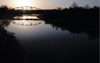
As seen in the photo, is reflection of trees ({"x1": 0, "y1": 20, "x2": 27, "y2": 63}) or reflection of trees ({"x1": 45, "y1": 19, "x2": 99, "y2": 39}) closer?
reflection of trees ({"x1": 0, "y1": 20, "x2": 27, "y2": 63})

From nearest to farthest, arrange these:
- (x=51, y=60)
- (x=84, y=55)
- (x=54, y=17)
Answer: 1. (x=51, y=60)
2. (x=84, y=55)
3. (x=54, y=17)

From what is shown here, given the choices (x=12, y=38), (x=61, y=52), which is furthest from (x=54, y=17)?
(x=12, y=38)

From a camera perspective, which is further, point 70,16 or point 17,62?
point 70,16

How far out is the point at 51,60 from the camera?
1211cm

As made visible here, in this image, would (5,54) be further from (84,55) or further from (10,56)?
(84,55)

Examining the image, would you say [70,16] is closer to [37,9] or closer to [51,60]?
[51,60]

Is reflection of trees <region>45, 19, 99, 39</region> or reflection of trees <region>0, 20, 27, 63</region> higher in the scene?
reflection of trees <region>0, 20, 27, 63</region>

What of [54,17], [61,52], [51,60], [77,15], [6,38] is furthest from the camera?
[54,17]

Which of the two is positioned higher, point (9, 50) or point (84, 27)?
point (9, 50)

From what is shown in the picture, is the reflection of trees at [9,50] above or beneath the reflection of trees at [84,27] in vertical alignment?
above

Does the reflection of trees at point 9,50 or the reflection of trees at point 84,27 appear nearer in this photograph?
the reflection of trees at point 9,50

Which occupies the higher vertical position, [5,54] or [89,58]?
[5,54]

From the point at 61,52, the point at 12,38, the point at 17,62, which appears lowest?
the point at 61,52

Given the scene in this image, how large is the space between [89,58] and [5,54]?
27.3 ft
